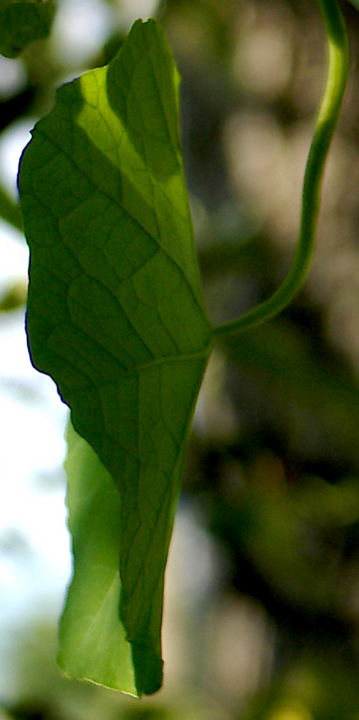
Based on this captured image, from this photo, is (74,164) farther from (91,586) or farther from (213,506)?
(213,506)

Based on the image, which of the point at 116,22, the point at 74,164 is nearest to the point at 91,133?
the point at 74,164

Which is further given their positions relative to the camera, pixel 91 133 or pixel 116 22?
pixel 116 22

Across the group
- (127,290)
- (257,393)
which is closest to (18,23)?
(127,290)

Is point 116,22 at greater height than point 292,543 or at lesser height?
greater

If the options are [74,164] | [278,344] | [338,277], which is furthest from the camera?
[338,277]

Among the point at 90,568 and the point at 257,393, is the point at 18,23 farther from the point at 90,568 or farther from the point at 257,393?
the point at 257,393

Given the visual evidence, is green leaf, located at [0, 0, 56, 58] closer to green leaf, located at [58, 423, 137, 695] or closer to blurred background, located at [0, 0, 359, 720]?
green leaf, located at [58, 423, 137, 695]
